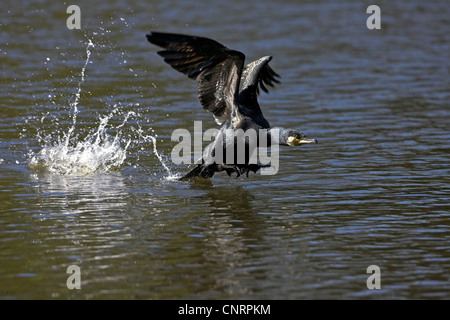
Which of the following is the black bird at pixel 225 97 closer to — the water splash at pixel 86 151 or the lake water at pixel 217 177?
the lake water at pixel 217 177

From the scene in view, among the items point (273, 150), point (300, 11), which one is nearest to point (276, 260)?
point (273, 150)

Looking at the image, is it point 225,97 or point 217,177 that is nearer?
point 225,97

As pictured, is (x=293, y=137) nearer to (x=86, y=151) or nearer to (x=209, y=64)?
(x=209, y=64)

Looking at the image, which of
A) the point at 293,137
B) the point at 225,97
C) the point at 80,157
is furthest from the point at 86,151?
the point at 293,137

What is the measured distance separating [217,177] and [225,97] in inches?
42.1

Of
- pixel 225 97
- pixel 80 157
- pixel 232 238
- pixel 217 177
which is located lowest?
pixel 232 238

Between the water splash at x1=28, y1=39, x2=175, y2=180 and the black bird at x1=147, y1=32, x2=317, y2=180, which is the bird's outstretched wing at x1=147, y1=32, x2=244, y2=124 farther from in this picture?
the water splash at x1=28, y1=39, x2=175, y2=180

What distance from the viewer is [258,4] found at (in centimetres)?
2050

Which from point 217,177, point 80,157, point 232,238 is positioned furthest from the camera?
point 80,157

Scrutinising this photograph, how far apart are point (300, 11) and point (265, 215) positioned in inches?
511

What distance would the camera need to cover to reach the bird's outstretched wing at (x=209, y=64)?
26.2 feet

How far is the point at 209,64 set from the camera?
8.35 meters

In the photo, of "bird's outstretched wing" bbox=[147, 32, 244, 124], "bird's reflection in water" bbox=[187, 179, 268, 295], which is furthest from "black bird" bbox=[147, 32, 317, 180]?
"bird's reflection in water" bbox=[187, 179, 268, 295]

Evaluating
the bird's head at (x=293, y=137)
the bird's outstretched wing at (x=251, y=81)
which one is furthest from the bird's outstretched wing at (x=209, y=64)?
the bird's head at (x=293, y=137)
